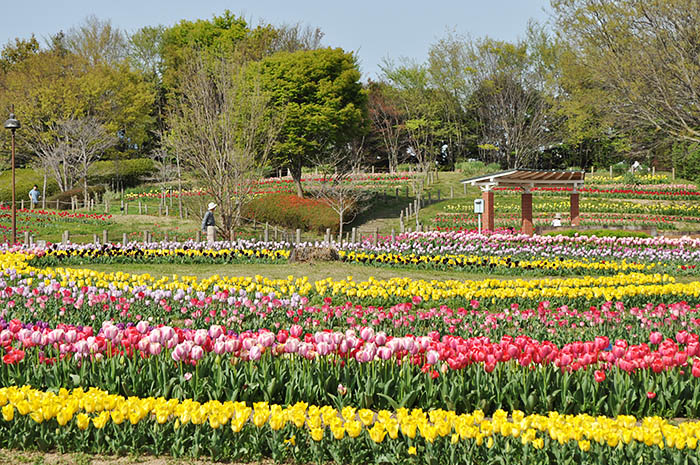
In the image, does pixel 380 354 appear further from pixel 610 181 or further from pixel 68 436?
pixel 610 181

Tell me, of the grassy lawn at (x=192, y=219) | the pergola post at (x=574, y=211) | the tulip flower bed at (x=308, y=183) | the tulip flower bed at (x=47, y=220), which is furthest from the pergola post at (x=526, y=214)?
the tulip flower bed at (x=47, y=220)

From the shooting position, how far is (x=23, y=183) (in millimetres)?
43000

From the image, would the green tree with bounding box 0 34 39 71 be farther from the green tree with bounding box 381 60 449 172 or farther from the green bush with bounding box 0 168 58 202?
the green tree with bounding box 381 60 449 172

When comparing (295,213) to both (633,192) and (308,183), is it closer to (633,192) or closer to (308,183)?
(308,183)

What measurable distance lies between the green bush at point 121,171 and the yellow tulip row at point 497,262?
3391cm

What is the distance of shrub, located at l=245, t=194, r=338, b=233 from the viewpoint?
29.4m

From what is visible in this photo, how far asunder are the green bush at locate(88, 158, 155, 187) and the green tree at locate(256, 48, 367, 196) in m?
14.0

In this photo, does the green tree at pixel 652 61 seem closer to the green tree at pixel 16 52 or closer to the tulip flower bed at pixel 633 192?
the tulip flower bed at pixel 633 192

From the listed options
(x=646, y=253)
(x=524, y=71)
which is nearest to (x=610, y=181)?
(x=524, y=71)

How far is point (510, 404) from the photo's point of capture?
14.5 ft

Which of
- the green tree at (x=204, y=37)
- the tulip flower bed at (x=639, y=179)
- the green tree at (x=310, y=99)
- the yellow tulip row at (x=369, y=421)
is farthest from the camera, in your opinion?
the green tree at (x=204, y=37)

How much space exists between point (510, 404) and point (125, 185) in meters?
47.7

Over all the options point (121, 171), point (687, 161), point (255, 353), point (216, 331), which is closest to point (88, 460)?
point (255, 353)

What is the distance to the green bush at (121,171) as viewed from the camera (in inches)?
1816
